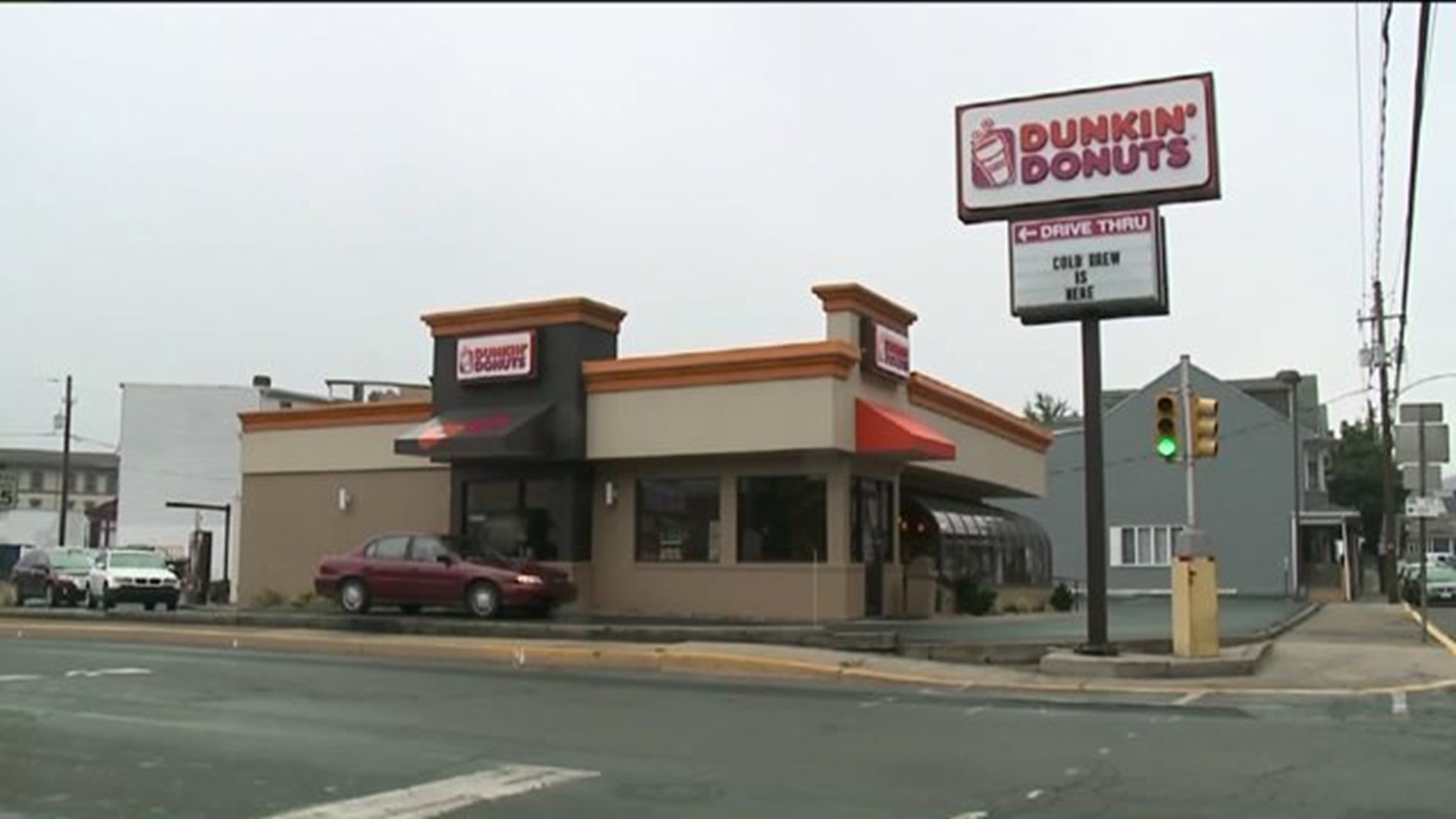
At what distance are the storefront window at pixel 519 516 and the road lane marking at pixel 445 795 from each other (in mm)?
16345

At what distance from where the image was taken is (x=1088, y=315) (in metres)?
17.6

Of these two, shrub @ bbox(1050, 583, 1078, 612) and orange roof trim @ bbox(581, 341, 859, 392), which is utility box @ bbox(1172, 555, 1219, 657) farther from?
shrub @ bbox(1050, 583, 1078, 612)

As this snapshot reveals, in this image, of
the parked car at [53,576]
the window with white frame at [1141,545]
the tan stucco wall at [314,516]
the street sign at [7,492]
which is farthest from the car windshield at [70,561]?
the window with white frame at [1141,545]

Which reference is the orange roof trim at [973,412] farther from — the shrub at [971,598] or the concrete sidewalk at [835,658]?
the concrete sidewalk at [835,658]

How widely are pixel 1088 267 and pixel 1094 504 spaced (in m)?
3.00

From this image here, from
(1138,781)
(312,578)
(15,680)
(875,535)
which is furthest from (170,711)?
(312,578)

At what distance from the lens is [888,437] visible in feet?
76.8

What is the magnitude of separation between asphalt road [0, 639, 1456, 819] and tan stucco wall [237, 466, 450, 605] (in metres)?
12.5

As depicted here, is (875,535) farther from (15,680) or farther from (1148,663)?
(15,680)

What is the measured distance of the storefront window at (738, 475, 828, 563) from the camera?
2400 cm

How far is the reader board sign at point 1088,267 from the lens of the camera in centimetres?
1733

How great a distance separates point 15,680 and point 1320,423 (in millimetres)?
61871

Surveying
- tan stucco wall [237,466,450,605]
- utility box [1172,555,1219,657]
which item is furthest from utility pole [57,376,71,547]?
utility box [1172,555,1219,657]

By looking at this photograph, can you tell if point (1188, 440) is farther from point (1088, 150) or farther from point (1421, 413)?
point (1421, 413)
